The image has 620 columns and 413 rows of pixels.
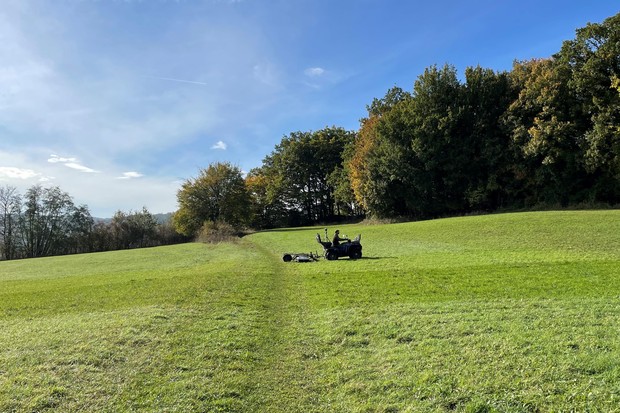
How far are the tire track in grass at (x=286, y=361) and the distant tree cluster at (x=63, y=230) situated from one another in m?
Answer: 64.2

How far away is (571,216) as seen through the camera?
→ 2864 cm

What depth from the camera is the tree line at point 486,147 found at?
36469 millimetres

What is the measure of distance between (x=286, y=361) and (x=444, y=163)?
4695 cm

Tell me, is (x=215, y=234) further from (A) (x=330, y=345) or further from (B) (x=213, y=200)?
(A) (x=330, y=345)

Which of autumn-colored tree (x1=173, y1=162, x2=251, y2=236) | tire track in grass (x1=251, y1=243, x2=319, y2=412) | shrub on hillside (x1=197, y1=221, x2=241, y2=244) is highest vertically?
autumn-colored tree (x1=173, y1=162, x2=251, y2=236)

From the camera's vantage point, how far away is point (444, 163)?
4862 cm

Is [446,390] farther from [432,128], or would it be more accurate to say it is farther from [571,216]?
[432,128]

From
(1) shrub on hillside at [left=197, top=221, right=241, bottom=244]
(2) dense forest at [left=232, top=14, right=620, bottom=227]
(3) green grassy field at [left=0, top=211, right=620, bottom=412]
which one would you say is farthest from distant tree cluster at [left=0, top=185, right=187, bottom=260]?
(3) green grassy field at [left=0, top=211, right=620, bottom=412]

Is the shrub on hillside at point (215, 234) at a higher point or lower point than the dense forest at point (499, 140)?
lower

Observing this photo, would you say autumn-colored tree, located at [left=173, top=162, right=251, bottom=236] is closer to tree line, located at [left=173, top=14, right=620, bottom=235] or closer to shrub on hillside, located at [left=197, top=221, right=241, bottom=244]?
tree line, located at [left=173, top=14, right=620, bottom=235]

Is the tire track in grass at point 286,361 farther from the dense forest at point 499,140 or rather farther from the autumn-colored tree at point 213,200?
the autumn-colored tree at point 213,200

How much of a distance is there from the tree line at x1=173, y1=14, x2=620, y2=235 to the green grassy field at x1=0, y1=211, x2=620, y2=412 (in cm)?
2932

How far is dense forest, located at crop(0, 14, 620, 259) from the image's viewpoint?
37.2 metres

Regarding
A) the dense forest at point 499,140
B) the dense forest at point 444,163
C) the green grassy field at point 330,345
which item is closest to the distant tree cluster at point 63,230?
the dense forest at point 444,163
